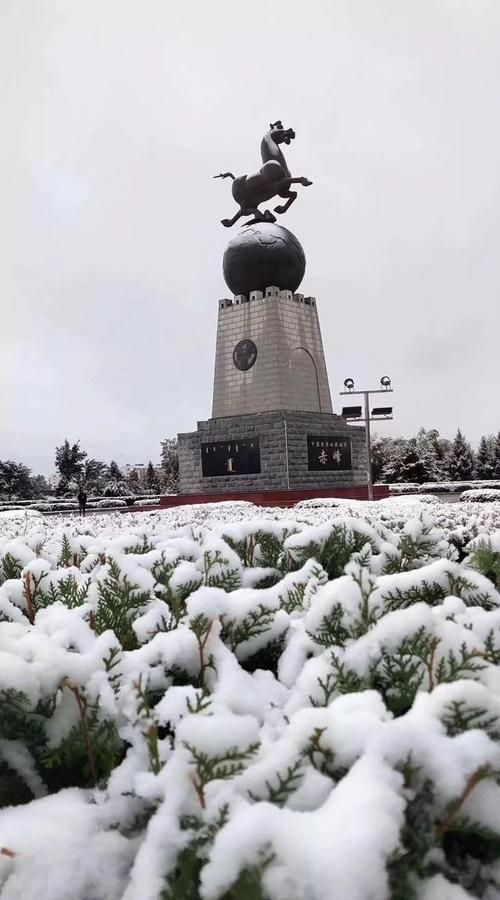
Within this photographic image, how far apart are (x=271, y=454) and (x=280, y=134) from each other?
1395 cm

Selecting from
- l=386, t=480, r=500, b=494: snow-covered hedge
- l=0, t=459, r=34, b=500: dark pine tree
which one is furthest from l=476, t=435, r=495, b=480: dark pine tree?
l=0, t=459, r=34, b=500: dark pine tree

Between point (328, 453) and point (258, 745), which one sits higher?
point (328, 453)

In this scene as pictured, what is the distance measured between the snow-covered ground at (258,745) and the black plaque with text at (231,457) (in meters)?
23.0

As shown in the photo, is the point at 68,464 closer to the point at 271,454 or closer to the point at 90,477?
the point at 90,477

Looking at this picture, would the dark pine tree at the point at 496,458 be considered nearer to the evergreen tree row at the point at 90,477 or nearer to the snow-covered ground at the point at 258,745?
the evergreen tree row at the point at 90,477

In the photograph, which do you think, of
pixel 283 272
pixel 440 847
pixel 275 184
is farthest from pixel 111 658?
pixel 275 184

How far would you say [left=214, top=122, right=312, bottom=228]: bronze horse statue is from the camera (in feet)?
88.8

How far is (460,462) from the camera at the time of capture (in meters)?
50.3

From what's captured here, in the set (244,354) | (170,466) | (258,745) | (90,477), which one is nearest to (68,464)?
(90,477)

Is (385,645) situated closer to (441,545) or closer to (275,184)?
(441,545)

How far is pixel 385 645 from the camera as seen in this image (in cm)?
155

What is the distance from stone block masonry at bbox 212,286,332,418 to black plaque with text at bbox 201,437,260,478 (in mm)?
1723

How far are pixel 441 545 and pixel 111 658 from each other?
6.20 ft

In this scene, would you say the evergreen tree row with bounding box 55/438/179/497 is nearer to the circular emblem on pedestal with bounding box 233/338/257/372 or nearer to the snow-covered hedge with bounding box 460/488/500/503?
the circular emblem on pedestal with bounding box 233/338/257/372
